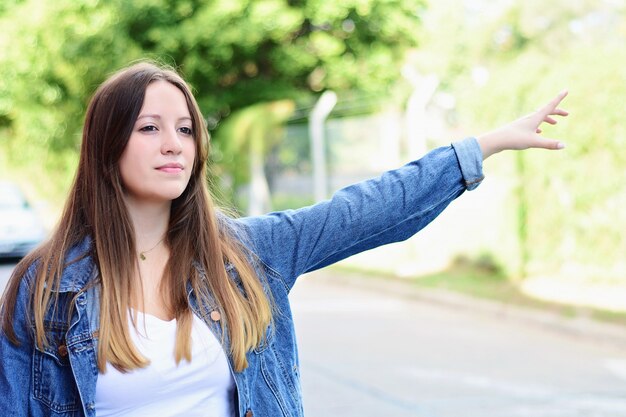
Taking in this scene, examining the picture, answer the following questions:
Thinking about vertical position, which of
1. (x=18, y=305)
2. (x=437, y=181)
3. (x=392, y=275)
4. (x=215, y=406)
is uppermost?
(x=437, y=181)

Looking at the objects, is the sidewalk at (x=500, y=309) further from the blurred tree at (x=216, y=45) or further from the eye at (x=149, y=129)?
the blurred tree at (x=216, y=45)

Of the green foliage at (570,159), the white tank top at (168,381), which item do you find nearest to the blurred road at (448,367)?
the green foliage at (570,159)

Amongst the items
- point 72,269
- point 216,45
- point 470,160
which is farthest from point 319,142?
point 72,269

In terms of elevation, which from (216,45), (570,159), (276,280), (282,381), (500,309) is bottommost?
(500,309)

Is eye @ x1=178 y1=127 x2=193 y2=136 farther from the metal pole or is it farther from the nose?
the metal pole

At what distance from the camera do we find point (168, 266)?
7.90ft

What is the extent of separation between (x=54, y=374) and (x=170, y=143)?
0.57 m

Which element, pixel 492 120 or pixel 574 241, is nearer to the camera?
pixel 574 241

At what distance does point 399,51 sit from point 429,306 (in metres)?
12.9

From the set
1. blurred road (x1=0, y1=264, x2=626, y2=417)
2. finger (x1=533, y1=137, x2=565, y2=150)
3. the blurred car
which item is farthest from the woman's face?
the blurred car

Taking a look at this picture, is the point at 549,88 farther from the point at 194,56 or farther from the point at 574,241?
the point at 194,56

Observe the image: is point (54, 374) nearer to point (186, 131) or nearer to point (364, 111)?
point (186, 131)

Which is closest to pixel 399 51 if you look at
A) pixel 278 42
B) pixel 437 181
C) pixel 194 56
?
pixel 278 42

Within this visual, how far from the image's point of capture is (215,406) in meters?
2.26
